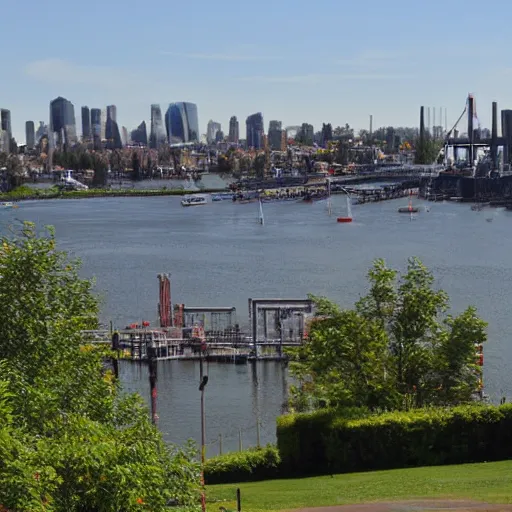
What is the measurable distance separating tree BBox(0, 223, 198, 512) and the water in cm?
297

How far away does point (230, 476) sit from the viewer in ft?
26.8

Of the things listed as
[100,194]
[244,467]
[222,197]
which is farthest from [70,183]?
[244,467]

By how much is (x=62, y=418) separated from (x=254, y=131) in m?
139

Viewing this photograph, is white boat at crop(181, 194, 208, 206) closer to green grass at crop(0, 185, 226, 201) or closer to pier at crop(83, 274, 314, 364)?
green grass at crop(0, 185, 226, 201)

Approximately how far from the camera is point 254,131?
5650 inches

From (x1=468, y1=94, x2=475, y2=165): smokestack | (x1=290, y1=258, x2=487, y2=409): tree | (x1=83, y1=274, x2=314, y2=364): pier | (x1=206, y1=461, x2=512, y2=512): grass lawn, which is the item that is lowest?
(x1=83, y1=274, x2=314, y2=364): pier

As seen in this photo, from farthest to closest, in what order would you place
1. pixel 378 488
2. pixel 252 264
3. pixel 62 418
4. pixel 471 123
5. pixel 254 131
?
pixel 254 131, pixel 471 123, pixel 252 264, pixel 378 488, pixel 62 418

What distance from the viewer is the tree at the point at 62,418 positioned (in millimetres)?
4703

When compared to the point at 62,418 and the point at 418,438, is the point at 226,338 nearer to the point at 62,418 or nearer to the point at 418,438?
the point at 418,438

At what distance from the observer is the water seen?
12742 millimetres

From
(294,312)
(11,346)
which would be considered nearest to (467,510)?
(11,346)

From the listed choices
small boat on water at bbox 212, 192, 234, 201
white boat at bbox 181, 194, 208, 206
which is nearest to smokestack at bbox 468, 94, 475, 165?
small boat on water at bbox 212, 192, 234, 201

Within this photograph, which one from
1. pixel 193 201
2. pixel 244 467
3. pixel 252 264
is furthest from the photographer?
pixel 193 201

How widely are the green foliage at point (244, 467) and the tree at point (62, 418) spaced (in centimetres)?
126
